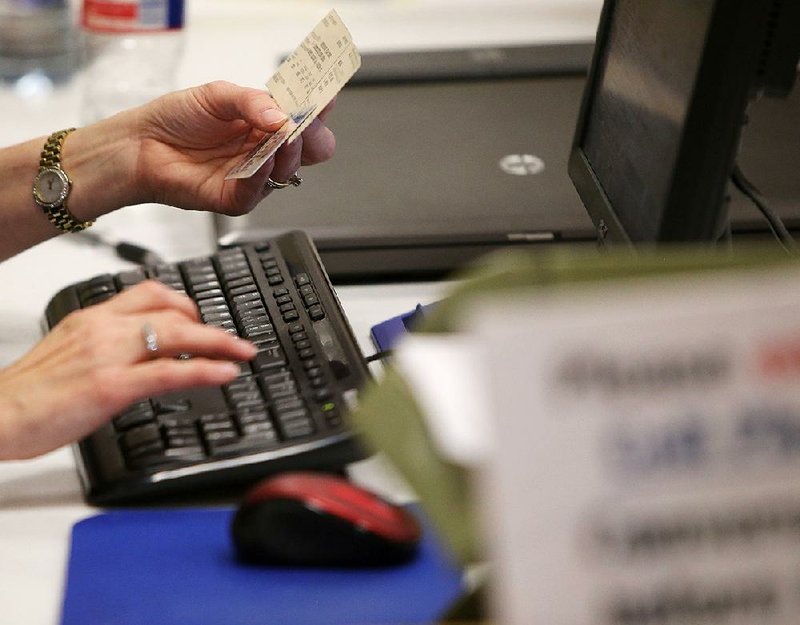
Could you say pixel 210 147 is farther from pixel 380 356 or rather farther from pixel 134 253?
pixel 380 356

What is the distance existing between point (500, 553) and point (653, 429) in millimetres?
73

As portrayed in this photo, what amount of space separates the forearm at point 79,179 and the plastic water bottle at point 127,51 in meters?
0.45

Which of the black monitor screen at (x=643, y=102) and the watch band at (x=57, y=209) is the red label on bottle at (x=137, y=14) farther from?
the black monitor screen at (x=643, y=102)

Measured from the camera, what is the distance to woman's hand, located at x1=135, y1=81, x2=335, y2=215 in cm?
117

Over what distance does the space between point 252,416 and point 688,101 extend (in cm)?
38

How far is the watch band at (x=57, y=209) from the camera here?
1214 mm

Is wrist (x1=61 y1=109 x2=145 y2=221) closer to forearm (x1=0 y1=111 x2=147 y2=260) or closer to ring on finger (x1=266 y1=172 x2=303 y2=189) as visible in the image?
forearm (x1=0 y1=111 x2=147 y2=260)

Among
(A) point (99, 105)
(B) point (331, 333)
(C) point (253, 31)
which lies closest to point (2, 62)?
(A) point (99, 105)

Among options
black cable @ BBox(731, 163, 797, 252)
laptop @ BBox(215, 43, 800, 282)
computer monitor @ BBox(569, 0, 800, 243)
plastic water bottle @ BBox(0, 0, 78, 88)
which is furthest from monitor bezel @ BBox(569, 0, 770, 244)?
plastic water bottle @ BBox(0, 0, 78, 88)

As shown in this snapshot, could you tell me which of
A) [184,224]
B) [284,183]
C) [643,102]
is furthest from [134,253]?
[643,102]

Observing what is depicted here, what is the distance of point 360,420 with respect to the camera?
51 centimetres

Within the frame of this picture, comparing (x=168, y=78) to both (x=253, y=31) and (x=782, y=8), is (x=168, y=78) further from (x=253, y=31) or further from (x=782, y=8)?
(x=782, y=8)

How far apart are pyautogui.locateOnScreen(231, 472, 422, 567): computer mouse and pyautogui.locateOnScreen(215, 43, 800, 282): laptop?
19.6 inches

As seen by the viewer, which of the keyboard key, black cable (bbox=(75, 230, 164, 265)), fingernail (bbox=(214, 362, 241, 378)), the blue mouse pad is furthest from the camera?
black cable (bbox=(75, 230, 164, 265))
